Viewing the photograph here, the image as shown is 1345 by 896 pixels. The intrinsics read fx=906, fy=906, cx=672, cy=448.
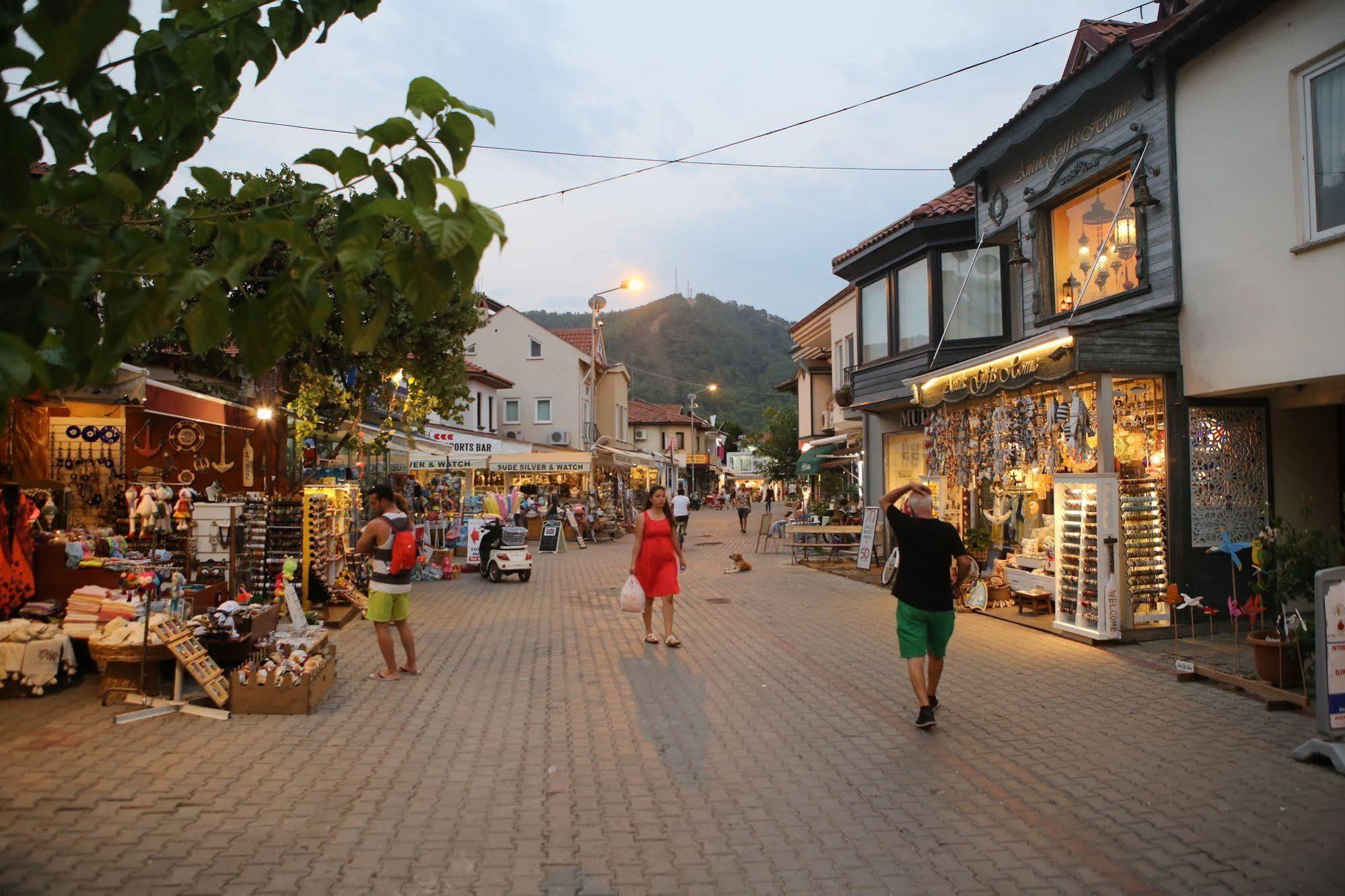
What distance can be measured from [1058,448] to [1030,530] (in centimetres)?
329

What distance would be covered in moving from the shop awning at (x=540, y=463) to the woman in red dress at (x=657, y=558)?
1673cm

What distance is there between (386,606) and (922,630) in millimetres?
4656

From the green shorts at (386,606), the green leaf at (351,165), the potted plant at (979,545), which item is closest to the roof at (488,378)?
the potted plant at (979,545)

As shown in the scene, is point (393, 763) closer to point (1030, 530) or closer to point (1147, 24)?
point (1030, 530)

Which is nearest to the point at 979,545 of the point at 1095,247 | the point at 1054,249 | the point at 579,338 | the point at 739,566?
the point at 1054,249

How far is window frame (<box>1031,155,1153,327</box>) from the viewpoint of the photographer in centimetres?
1073

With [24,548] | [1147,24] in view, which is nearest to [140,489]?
[24,548]

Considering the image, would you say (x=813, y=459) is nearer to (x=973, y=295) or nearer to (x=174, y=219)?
(x=973, y=295)

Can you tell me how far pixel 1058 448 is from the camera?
35.3ft

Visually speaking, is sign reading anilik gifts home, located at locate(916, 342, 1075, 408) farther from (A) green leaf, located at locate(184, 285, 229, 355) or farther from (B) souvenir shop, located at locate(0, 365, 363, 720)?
(A) green leaf, located at locate(184, 285, 229, 355)

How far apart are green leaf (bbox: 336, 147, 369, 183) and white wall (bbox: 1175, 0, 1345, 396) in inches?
347

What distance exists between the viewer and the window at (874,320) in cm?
1766

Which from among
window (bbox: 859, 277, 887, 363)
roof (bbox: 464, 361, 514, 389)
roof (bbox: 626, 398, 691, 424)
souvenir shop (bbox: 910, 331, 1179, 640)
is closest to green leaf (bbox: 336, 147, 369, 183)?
souvenir shop (bbox: 910, 331, 1179, 640)

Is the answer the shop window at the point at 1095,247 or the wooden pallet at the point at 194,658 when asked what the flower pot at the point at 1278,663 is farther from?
the wooden pallet at the point at 194,658
